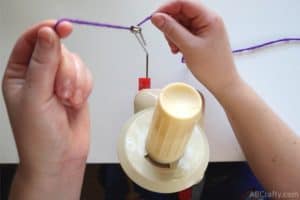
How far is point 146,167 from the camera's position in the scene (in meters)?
0.45

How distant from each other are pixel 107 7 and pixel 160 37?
0.11m

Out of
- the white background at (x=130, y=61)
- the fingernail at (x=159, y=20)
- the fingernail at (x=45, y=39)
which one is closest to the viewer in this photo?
the fingernail at (x=45, y=39)

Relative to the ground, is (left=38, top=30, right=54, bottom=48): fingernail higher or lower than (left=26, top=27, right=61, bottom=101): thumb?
higher

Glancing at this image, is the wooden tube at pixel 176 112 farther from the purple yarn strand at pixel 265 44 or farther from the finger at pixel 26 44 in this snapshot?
the purple yarn strand at pixel 265 44

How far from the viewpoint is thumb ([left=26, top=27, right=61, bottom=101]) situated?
33cm

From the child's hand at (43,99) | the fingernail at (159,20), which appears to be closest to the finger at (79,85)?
the child's hand at (43,99)

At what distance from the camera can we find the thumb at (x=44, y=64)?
33 centimetres

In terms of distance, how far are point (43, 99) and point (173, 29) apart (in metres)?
0.20

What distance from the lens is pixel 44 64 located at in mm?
344

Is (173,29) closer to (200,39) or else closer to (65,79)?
(200,39)

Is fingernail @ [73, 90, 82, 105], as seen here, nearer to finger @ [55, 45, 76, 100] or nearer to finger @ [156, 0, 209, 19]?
finger @ [55, 45, 76, 100]

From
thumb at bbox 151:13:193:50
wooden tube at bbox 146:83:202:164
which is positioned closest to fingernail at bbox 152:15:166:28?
thumb at bbox 151:13:193:50

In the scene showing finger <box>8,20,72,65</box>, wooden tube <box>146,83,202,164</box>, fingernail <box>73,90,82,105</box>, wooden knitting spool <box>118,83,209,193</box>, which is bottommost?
wooden knitting spool <box>118,83,209,193</box>

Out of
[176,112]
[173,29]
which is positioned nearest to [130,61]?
[173,29]
